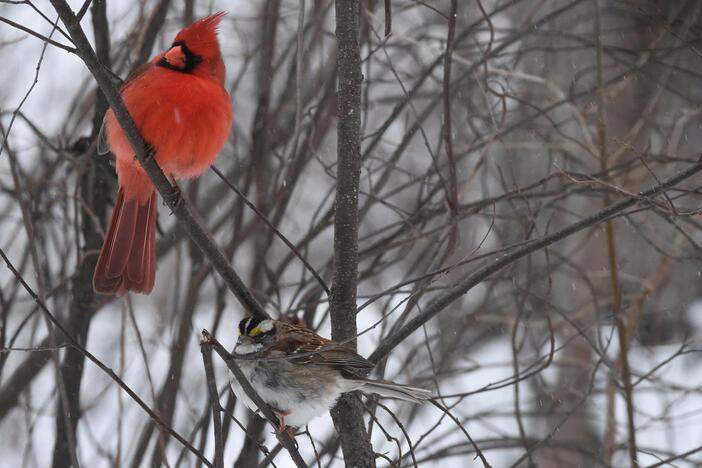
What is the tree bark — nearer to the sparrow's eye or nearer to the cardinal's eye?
the sparrow's eye

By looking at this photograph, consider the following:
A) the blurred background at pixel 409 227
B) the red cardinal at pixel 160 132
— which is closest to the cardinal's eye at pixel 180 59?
the red cardinal at pixel 160 132

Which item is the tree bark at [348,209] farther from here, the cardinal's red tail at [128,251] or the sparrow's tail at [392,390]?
the cardinal's red tail at [128,251]

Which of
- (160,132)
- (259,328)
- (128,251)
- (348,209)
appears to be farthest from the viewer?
(128,251)

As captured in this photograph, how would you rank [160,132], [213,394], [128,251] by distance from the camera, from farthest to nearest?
[128,251] → [160,132] → [213,394]

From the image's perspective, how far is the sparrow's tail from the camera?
2.73 m

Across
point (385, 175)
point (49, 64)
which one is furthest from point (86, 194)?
point (49, 64)

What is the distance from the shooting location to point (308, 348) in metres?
3.00

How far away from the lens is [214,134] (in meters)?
3.34

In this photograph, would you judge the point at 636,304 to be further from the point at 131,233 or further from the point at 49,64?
the point at 49,64

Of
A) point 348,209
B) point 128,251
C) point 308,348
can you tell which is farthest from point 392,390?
point 128,251

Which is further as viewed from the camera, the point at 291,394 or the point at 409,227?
the point at 409,227

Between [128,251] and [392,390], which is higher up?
[128,251]

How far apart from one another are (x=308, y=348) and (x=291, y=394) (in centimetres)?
18

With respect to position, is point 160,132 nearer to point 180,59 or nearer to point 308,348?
point 180,59
